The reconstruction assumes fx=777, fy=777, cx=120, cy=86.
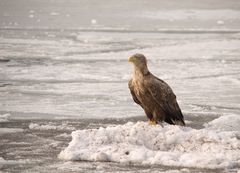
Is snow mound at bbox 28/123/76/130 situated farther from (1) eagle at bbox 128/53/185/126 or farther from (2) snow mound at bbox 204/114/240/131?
(2) snow mound at bbox 204/114/240/131

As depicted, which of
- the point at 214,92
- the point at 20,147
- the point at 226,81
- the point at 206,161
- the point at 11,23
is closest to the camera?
the point at 206,161

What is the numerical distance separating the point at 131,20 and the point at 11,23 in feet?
12.0

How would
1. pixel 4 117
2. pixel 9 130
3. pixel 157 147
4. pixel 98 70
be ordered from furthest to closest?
1. pixel 98 70
2. pixel 4 117
3. pixel 9 130
4. pixel 157 147

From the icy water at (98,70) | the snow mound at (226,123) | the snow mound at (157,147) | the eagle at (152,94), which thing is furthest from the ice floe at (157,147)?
the snow mound at (226,123)

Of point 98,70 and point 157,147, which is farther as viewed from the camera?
point 98,70

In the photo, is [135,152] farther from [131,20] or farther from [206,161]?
[131,20]

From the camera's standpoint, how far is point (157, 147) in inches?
297

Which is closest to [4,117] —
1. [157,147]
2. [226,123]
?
[226,123]

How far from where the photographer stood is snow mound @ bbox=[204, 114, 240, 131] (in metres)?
9.11

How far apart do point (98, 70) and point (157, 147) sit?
7.05 metres

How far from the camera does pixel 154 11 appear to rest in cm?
2681

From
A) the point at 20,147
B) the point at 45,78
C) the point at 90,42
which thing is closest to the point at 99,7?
the point at 90,42

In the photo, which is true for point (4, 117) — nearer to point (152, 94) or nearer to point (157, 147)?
point (152, 94)

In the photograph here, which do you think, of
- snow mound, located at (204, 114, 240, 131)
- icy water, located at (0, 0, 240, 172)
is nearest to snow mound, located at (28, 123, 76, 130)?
Result: icy water, located at (0, 0, 240, 172)
